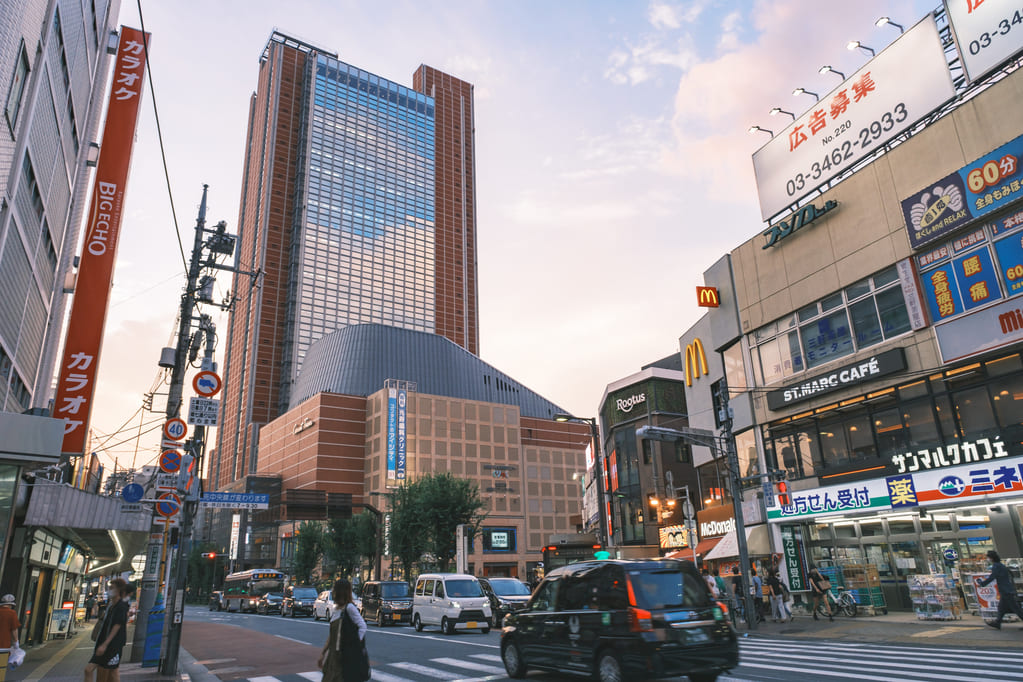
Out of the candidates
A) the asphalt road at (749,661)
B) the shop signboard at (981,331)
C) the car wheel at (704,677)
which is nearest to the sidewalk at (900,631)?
the asphalt road at (749,661)

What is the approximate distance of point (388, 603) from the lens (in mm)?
28875

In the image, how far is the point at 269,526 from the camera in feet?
362

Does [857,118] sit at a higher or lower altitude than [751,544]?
higher

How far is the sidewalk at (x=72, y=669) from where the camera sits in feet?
45.5

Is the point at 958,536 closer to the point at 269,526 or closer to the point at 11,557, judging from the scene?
the point at 11,557

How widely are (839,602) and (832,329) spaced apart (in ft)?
31.3

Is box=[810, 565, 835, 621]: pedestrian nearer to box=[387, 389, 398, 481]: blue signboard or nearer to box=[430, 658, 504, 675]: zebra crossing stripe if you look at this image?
box=[430, 658, 504, 675]: zebra crossing stripe

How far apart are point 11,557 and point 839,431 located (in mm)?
27097

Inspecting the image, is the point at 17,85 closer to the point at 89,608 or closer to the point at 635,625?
the point at 635,625

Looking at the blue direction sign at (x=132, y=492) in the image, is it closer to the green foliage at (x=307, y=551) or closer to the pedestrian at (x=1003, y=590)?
the pedestrian at (x=1003, y=590)

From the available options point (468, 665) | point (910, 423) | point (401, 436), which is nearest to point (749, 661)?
point (468, 665)

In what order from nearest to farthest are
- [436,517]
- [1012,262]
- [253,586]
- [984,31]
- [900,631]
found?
[900,631], [1012,262], [984,31], [436,517], [253,586]

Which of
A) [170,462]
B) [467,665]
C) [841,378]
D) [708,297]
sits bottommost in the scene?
[467,665]

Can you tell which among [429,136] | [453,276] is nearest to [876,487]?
[453,276]
